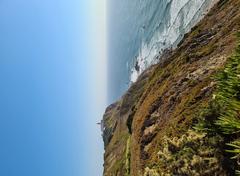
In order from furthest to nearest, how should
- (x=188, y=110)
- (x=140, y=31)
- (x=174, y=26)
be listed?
(x=140, y=31)
(x=174, y=26)
(x=188, y=110)

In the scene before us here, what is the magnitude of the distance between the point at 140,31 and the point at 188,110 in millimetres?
47890

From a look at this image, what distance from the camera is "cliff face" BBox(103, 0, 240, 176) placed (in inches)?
349

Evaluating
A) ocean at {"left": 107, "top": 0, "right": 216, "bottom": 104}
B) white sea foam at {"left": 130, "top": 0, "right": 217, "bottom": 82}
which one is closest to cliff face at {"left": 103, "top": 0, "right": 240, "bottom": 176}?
white sea foam at {"left": 130, "top": 0, "right": 217, "bottom": 82}

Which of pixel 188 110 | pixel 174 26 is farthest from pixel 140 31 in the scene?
pixel 188 110

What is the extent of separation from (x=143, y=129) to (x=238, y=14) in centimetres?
536

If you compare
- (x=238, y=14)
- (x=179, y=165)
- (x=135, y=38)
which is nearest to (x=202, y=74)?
(x=238, y=14)

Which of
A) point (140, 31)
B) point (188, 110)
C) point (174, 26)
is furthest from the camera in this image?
point (140, 31)

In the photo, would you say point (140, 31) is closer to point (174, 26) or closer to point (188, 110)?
point (174, 26)

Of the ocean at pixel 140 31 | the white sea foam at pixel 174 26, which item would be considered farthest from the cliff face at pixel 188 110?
the ocean at pixel 140 31

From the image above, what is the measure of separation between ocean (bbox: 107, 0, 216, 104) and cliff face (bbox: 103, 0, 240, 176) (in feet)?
36.7

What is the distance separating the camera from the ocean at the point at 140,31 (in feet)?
110

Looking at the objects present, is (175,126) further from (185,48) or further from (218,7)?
(218,7)

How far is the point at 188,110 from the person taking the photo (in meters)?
11.4

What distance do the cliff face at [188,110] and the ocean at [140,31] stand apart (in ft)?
36.7
